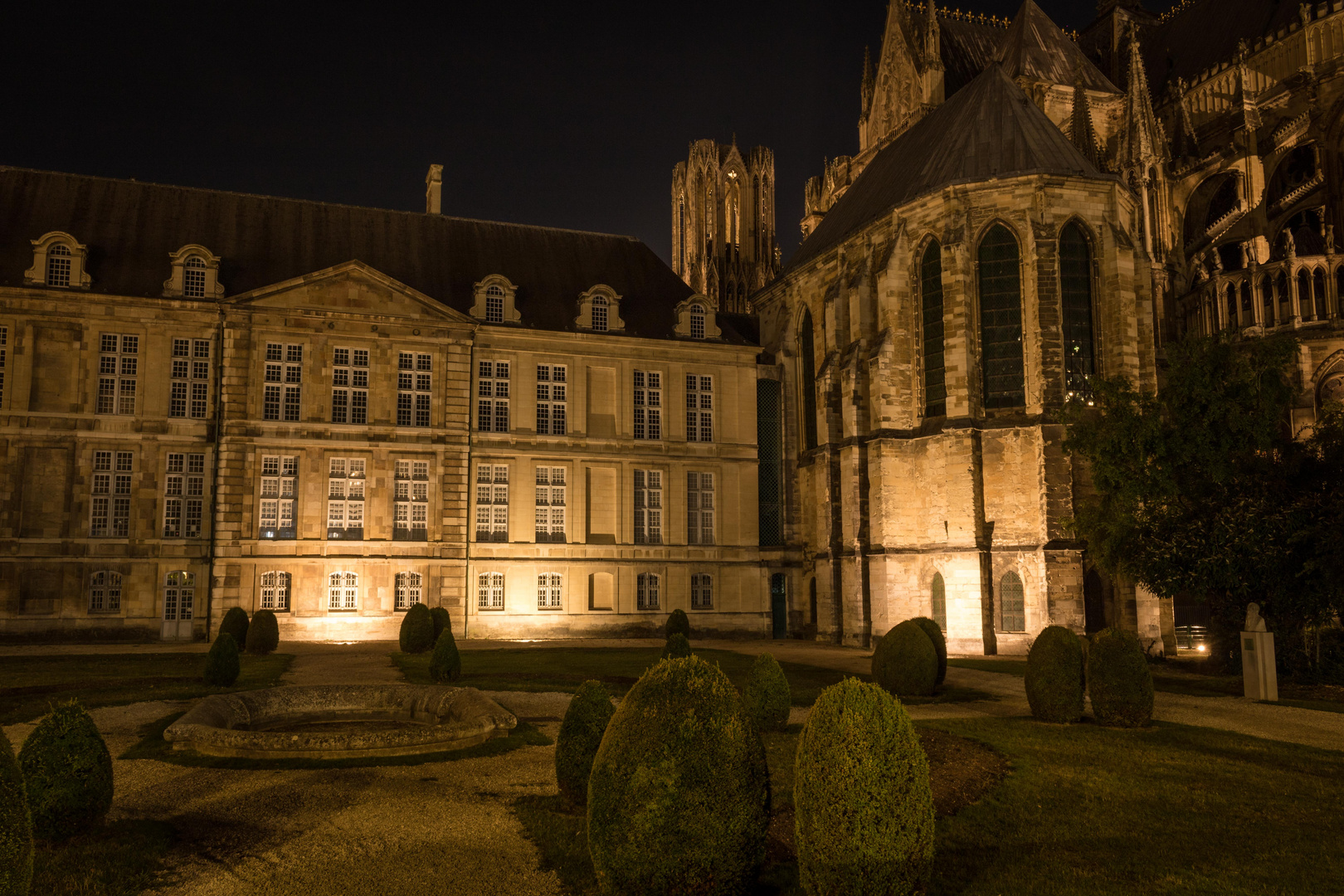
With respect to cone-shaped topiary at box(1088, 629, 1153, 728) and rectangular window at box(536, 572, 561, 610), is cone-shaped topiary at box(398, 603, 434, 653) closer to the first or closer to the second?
rectangular window at box(536, 572, 561, 610)

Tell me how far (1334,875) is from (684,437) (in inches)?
1297

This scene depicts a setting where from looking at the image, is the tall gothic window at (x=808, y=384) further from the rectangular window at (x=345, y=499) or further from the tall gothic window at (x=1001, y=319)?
the rectangular window at (x=345, y=499)

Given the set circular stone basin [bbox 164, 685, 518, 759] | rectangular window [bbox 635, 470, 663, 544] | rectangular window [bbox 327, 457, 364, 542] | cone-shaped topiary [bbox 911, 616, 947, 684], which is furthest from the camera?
rectangular window [bbox 635, 470, 663, 544]

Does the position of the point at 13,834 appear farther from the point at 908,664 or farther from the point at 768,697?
the point at 908,664

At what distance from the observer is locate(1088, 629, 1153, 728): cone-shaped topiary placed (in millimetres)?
16562

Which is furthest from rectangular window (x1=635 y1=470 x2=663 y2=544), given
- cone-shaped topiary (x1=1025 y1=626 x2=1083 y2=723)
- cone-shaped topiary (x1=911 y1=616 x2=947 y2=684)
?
cone-shaped topiary (x1=1025 y1=626 x2=1083 y2=723)

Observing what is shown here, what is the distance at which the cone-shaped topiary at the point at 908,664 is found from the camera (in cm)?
2048

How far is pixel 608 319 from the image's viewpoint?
41469 millimetres

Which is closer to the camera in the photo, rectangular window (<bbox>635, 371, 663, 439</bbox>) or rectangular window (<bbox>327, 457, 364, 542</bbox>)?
rectangular window (<bbox>327, 457, 364, 542</bbox>)

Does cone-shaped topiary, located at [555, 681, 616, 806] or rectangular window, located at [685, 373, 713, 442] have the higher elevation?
rectangular window, located at [685, 373, 713, 442]

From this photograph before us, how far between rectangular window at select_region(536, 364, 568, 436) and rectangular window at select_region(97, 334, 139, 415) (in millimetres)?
13974

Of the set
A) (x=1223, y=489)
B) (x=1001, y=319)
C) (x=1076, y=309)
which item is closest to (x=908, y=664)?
(x=1223, y=489)

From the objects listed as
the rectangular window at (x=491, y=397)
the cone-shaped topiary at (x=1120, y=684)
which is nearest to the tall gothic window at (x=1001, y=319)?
the rectangular window at (x=491, y=397)

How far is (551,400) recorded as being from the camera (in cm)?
4019
